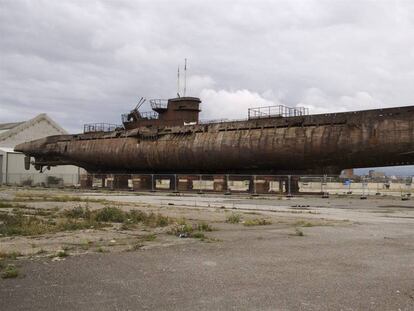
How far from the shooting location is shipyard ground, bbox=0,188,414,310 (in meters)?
6.21

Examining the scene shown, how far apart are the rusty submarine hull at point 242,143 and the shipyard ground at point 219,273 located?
19.0 metres

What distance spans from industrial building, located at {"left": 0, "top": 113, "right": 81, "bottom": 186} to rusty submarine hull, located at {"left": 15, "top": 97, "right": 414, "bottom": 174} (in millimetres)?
11894

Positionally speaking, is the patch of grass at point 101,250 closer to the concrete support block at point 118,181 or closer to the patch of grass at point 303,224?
the patch of grass at point 303,224

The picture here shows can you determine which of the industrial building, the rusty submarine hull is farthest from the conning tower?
the industrial building

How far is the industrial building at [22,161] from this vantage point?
64.4 m

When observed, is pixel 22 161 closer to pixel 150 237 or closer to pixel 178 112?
pixel 178 112

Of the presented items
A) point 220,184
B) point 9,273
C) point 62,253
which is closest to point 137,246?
point 62,253

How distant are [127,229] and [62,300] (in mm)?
7797

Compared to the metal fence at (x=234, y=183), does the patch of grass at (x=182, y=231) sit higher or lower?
lower

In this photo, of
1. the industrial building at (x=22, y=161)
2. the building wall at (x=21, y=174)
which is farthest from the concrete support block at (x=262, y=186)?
the building wall at (x=21, y=174)

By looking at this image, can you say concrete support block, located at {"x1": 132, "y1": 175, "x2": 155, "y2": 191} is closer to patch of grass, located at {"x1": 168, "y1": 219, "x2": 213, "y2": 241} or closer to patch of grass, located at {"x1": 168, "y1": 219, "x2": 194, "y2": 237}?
patch of grass, located at {"x1": 168, "y1": 219, "x2": 213, "y2": 241}

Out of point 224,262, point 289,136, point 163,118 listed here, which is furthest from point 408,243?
point 163,118

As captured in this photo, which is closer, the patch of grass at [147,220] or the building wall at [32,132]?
the patch of grass at [147,220]

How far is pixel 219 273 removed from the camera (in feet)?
26.1
